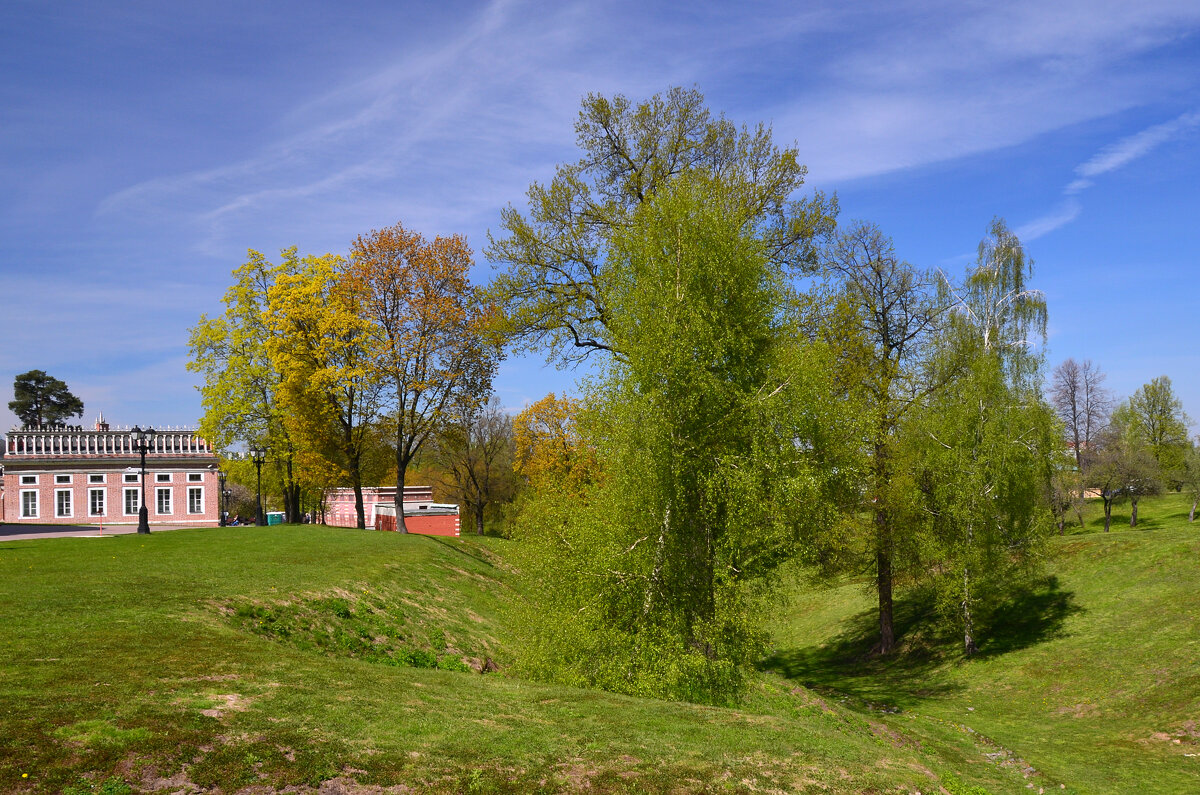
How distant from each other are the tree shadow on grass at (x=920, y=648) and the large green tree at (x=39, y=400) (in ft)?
Answer: 372

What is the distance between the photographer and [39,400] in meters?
109

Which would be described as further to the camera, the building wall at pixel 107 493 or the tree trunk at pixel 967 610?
the building wall at pixel 107 493

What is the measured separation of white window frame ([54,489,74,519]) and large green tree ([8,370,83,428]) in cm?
4843

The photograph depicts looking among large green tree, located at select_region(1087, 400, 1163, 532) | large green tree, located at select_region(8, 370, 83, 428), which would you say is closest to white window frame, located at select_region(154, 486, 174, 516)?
large green tree, located at select_region(8, 370, 83, 428)

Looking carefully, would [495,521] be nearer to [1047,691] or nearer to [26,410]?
[1047,691]

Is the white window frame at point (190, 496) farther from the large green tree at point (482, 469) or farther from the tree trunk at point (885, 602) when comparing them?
the tree trunk at point (885, 602)

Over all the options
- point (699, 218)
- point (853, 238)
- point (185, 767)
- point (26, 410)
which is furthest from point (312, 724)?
point (26, 410)

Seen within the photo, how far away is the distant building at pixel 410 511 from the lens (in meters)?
53.7

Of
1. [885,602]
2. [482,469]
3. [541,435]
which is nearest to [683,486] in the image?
[885,602]

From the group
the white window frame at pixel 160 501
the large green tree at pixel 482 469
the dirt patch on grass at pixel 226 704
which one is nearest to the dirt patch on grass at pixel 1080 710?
the dirt patch on grass at pixel 226 704

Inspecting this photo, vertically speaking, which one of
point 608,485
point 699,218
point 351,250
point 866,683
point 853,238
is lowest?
point 866,683

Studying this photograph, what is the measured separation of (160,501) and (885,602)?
63.6m

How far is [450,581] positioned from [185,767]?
23007mm

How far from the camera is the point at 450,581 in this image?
3145 cm
